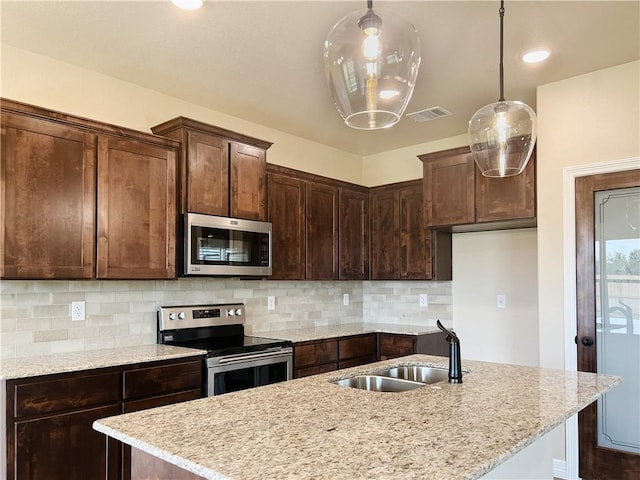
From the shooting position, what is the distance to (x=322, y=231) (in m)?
4.43

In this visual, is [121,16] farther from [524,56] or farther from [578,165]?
[578,165]

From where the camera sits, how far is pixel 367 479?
1.07 meters

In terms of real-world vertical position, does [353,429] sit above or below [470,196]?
below

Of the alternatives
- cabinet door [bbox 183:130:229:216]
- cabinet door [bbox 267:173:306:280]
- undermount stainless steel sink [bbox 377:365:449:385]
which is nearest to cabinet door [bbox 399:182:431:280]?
cabinet door [bbox 267:173:306:280]

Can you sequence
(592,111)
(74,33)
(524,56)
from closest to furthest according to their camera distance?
(74,33), (524,56), (592,111)

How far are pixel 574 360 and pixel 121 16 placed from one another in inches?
132

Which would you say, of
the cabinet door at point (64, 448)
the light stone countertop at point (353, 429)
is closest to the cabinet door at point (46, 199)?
the cabinet door at point (64, 448)

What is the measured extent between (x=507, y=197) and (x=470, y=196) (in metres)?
0.30

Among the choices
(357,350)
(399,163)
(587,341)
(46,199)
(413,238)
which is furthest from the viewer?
(399,163)

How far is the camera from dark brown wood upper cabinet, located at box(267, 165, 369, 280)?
4066 millimetres

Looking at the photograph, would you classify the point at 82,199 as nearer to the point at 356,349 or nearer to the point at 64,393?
the point at 64,393

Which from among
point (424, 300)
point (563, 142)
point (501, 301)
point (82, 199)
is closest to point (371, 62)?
point (82, 199)

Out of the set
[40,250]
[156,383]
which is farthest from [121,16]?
[156,383]

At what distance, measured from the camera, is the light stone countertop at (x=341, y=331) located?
12.8 feet
